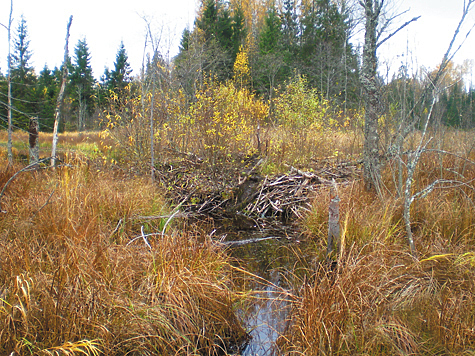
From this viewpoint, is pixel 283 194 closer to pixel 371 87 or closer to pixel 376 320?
pixel 371 87

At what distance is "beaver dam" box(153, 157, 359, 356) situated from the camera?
14.9 feet

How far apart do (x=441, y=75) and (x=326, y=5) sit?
25.8 m

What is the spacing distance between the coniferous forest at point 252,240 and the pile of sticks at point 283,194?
0.04 m

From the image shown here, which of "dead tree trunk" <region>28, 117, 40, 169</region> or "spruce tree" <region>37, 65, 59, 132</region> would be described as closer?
"dead tree trunk" <region>28, 117, 40, 169</region>

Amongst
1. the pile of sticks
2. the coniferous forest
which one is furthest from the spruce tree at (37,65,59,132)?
the pile of sticks

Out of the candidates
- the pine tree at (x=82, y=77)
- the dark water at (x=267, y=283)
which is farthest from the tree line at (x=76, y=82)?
the dark water at (x=267, y=283)

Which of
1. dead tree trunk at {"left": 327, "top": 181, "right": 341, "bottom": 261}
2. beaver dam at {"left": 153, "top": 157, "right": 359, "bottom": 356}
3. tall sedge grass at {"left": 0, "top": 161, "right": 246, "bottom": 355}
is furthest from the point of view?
beaver dam at {"left": 153, "top": 157, "right": 359, "bottom": 356}

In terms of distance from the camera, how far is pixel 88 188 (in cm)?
468

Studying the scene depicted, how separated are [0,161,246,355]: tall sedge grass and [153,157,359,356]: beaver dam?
1153 mm

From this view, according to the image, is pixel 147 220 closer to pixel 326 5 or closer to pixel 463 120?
pixel 463 120

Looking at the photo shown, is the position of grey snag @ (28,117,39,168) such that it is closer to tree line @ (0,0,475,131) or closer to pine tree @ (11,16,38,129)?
tree line @ (0,0,475,131)

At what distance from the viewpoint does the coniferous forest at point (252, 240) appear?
2.26m

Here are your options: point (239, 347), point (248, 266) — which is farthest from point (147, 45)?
point (239, 347)

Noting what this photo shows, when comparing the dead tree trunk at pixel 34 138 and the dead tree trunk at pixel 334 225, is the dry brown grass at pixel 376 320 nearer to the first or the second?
the dead tree trunk at pixel 334 225
